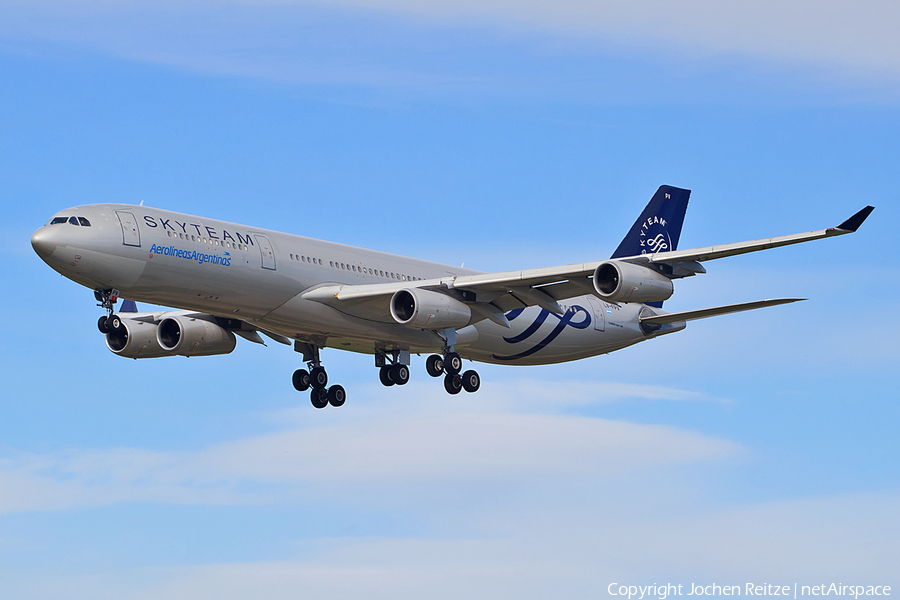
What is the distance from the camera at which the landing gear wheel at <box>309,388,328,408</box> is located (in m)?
48.2

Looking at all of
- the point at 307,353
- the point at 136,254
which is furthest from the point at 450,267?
the point at 136,254

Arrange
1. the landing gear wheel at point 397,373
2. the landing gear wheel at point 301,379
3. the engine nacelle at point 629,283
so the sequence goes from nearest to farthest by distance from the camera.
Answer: the engine nacelle at point 629,283 < the landing gear wheel at point 397,373 < the landing gear wheel at point 301,379

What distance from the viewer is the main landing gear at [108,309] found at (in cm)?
3769

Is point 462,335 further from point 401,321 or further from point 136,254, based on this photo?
point 136,254

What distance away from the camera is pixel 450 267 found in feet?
158

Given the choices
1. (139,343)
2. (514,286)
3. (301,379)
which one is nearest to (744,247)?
(514,286)

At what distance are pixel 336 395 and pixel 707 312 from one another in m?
14.8

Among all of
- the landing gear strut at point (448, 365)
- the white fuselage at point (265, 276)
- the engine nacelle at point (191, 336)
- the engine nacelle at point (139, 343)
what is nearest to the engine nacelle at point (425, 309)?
the white fuselage at point (265, 276)

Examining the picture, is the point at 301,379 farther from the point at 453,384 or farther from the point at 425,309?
the point at 425,309

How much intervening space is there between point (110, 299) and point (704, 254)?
18.5 metres

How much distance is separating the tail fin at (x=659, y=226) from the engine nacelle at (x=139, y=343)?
20.5 metres

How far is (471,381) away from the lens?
153 ft

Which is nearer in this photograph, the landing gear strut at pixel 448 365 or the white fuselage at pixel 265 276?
the white fuselage at pixel 265 276

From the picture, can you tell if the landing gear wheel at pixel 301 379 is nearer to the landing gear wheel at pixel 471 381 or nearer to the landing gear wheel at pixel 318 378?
the landing gear wheel at pixel 318 378
